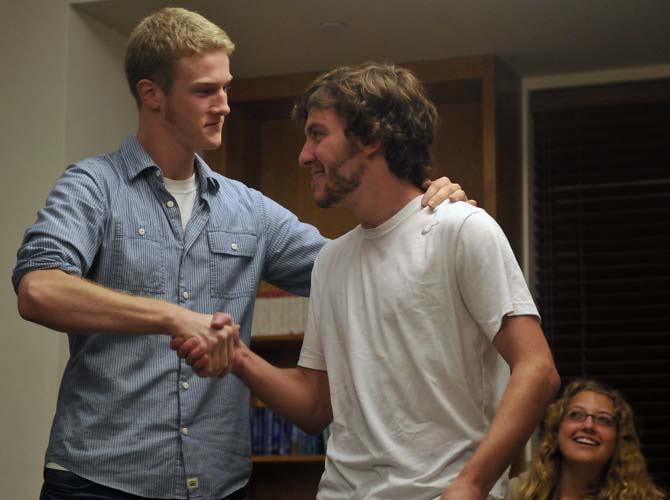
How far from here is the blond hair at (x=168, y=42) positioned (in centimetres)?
227

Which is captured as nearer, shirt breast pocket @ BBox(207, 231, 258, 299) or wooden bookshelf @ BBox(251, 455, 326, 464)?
shirt breast pocket @ BBox(207, 231, 258, 299)

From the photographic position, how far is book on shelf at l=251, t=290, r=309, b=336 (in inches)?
178

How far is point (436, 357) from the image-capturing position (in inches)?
73.3

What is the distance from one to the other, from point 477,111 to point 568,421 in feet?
4.79

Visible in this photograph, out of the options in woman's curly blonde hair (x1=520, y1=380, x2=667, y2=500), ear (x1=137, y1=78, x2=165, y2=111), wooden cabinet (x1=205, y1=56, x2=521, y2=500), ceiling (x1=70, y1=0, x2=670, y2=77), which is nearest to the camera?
ear (x1=137, y1=78, x2=165, y2=111)

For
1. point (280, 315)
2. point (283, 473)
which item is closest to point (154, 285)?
point (280, 315)

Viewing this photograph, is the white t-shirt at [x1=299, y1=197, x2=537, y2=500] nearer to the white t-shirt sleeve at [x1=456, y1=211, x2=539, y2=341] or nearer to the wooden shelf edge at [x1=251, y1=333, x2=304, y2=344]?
the white t-shirt sleeve at [x1=456, y1=211, x2=539, y2=341]

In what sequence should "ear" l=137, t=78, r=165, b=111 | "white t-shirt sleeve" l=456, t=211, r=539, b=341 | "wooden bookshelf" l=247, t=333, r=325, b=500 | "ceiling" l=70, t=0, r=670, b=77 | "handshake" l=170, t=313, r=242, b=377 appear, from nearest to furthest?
"white t-shirt sleeve" l=456, t=211, r=539, b=341
"handshake" l=170, t=313, r=242, b=377
"ear" l=137, t=78, r=165, b=111
"ceiling" l=70, t=0, r=670, b=77
"wooden bookshelf" l=247, t=333, r=325, b=500

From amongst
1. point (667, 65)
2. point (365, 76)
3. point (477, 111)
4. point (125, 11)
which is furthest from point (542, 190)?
point (365, 76)

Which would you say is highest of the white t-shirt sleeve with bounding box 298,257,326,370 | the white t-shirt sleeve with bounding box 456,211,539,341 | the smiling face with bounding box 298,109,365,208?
the smiling face with bounding box 298,109,365,208

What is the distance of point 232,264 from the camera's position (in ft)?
7.22

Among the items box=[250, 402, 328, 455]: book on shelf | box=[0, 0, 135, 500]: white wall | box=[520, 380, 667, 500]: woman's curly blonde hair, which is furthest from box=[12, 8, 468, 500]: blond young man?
box=[250, 402, 328, 455]: book on shelf

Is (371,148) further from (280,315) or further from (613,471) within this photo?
(280,315)

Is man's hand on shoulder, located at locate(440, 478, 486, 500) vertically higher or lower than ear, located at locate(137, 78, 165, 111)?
lower
